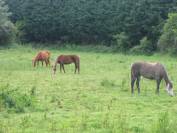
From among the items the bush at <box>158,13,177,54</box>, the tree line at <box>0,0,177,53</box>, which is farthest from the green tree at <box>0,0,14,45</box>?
the bush at <box>158,13,177,54</box>

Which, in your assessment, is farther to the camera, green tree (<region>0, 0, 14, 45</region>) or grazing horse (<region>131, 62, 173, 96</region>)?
green tree (<region>0, 0, 14, 45</region>)

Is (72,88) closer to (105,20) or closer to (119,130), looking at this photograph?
(119,130)

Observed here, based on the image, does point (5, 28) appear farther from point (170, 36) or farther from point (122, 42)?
point (170, 36)

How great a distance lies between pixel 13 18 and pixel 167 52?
21.4 metres

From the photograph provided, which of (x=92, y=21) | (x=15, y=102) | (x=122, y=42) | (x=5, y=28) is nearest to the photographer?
(x=15, y=102)

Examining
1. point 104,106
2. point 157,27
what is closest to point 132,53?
point 157,27

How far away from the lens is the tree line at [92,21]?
42.4 meters

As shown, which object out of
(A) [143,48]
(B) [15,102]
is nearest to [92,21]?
(A) [143,48]

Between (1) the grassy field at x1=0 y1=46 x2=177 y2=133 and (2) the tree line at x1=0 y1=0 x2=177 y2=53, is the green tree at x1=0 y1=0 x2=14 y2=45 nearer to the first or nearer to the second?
(2) the tree line at x1=0 y1=0 x2=177 y2=53

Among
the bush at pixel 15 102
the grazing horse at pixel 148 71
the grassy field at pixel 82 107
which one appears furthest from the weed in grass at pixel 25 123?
A: the grazing horse at pixel 148 71

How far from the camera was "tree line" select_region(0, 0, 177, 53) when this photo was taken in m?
42.4

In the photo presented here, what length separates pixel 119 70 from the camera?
25.4 m

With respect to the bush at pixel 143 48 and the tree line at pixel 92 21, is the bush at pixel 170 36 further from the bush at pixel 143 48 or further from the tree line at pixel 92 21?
the tree line at pixel 92 21

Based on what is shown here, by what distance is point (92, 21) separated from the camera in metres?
48.9
